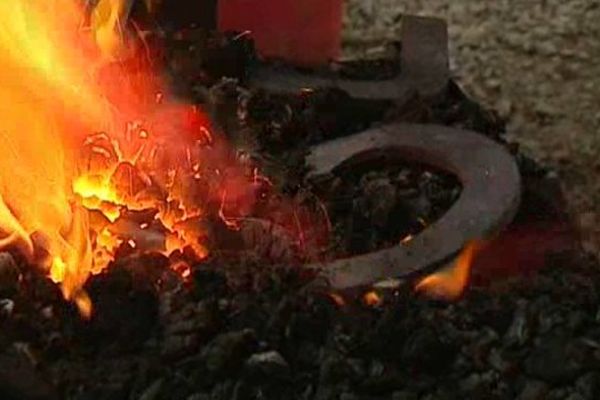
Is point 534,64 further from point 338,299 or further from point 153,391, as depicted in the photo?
point 153,391

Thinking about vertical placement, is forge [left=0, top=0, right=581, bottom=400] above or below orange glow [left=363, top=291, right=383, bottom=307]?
above

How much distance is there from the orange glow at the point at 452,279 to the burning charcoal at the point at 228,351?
14.9 inches

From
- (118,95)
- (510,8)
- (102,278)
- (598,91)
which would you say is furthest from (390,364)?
(510,8)

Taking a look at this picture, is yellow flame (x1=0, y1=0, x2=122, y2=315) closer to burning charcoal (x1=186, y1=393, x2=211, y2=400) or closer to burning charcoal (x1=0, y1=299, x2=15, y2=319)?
burning charcoal (x1=0, y1=299, x2=15, y2=319)

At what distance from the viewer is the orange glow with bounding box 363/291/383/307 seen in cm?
265

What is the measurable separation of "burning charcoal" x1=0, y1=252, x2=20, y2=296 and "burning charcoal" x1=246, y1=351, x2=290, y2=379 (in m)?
0.46

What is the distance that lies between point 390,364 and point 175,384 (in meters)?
0.38

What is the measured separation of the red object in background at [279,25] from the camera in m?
3.79

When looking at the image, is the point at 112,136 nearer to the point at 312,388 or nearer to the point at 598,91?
the point at 312,388

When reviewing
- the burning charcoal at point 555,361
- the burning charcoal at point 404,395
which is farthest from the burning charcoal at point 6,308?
the burning charcoal at point 555,361

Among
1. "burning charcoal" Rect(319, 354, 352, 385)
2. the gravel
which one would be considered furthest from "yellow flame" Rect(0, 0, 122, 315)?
the gravel

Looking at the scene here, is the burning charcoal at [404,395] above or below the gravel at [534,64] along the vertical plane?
above

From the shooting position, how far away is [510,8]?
4652 millimetres

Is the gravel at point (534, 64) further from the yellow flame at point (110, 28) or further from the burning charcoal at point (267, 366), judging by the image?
the burning charcoal at point (267, 366)
